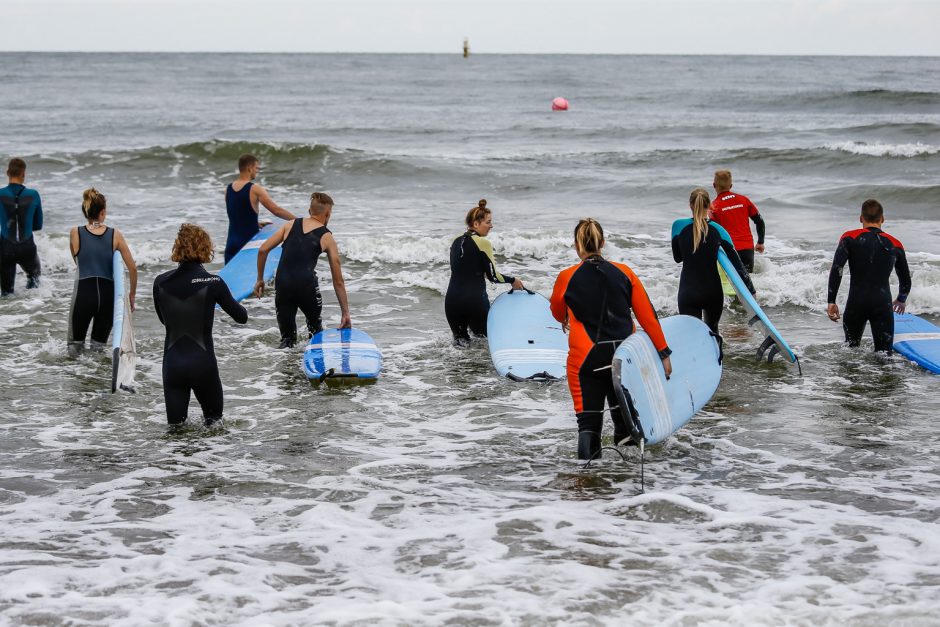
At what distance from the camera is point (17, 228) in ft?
34.6

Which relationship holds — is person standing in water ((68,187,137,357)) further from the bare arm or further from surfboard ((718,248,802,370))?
surfboard ((718,248,802,370))

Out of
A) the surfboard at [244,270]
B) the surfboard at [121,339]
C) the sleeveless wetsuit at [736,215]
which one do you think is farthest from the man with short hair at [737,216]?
the surfboard at [121,339]

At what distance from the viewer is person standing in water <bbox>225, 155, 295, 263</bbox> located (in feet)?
32.5

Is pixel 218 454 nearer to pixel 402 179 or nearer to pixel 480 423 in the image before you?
pixel 480 423

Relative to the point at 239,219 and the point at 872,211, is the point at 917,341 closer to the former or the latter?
the point at 872,211

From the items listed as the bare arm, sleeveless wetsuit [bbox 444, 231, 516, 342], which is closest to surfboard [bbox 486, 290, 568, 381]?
sleeveless wetsuit [bbox 444, 231, 516, 342]

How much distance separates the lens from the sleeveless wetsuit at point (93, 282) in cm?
829

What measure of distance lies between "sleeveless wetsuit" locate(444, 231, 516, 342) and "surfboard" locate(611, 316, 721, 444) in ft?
6.97

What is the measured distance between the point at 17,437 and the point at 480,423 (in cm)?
347

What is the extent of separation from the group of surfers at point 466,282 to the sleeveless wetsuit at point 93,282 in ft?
0.03

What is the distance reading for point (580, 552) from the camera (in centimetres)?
493

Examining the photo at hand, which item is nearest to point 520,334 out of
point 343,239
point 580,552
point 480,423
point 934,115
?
point 480,423

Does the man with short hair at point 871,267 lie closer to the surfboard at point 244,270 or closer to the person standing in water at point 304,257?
the person standing in water at point 304,257

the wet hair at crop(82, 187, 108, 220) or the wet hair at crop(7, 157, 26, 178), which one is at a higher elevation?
the wet hair at crop(7, 157, 26, 178)
